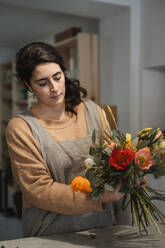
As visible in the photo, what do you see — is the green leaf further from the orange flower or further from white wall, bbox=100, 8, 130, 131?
white wall, bbox=100, 8, 130, 131

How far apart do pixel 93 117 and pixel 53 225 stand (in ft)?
1.54

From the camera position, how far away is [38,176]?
1.14 m

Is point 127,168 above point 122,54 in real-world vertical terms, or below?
below

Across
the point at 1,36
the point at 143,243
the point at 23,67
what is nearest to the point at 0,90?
the point at 1,36

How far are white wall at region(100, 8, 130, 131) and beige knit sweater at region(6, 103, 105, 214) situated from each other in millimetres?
1625

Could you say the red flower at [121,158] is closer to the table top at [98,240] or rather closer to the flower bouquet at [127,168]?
the flower bouquet at [127,168]

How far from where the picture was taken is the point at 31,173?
114cm

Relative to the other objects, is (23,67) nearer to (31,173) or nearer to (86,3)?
(31,173)

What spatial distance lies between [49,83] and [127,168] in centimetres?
50

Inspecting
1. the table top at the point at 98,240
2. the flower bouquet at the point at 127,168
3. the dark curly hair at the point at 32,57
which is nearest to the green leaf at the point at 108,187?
the flower bouquet at the point at 127,168

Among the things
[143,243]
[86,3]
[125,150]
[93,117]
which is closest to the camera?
[125,150]

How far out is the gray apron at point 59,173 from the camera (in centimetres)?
121

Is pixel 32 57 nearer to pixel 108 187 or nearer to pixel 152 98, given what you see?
pixel 108 187

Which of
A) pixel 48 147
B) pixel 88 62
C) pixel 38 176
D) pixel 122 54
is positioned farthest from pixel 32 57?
pixel 88 62
